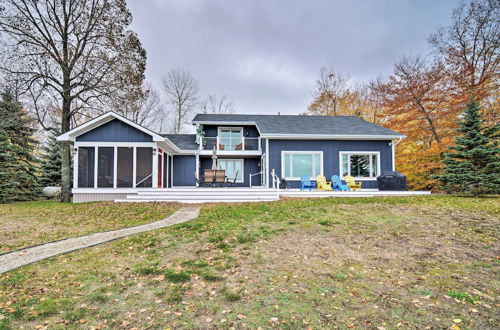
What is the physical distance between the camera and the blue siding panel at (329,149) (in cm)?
1527

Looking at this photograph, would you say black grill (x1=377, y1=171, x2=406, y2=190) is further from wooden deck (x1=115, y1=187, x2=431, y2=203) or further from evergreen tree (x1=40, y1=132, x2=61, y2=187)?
evergreen tree (x1=40, y1=132, x2=61, y2=187)

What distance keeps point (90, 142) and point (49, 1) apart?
7.81 meters

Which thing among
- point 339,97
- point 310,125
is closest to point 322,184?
point 310,125

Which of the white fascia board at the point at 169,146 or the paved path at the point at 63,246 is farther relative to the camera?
the white fascia board at the point at 169,146

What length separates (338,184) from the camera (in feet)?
47.6

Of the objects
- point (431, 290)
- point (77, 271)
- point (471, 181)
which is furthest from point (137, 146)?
point (471, 181)

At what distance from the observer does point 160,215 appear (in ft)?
29.0

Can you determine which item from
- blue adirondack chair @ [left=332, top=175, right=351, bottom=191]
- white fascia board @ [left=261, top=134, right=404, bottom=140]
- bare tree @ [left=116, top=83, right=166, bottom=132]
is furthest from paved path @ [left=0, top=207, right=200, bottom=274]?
bare tree @ [left=116, top=83, right=166, bottom=132]

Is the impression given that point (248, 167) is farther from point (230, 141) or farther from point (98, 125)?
point (98, 125)

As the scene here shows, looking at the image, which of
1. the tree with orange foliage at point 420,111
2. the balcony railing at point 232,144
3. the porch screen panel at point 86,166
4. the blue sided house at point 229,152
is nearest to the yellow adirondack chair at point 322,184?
the blue sided house at point 229,152

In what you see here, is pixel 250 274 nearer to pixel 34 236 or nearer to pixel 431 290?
pixel 431 290

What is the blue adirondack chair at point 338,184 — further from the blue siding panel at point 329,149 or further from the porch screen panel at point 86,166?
the porch screen panel at point 86,166

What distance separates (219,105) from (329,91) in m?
12.6

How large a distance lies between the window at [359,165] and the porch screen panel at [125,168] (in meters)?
11.5
